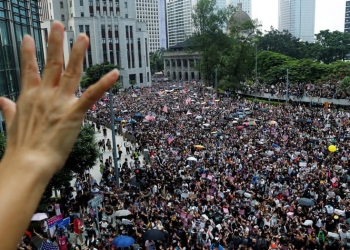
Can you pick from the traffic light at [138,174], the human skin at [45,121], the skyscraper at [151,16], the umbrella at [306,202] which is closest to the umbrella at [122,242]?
the umbrella at [306,202]

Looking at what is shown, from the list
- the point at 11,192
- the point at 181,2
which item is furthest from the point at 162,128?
the point at 181,2

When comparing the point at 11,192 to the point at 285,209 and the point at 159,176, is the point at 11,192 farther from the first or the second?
the point at 159,176

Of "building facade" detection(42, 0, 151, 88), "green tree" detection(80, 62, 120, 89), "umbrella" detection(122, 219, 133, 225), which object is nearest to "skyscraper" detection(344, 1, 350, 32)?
"building facade" detection(42, 0, 151, 88)

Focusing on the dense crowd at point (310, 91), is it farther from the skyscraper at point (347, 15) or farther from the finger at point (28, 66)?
the skyscraper at point (347, 15)

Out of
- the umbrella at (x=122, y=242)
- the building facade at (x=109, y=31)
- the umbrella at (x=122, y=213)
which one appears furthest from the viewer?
the building facade at (x=109, y=31)

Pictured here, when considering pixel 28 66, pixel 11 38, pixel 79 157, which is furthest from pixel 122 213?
pixel 11 38

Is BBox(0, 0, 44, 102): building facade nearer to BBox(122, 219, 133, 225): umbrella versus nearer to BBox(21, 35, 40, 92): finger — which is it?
BBox(122, 219, 133, 225): umbrella

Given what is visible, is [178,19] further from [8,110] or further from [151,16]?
[8,110]
